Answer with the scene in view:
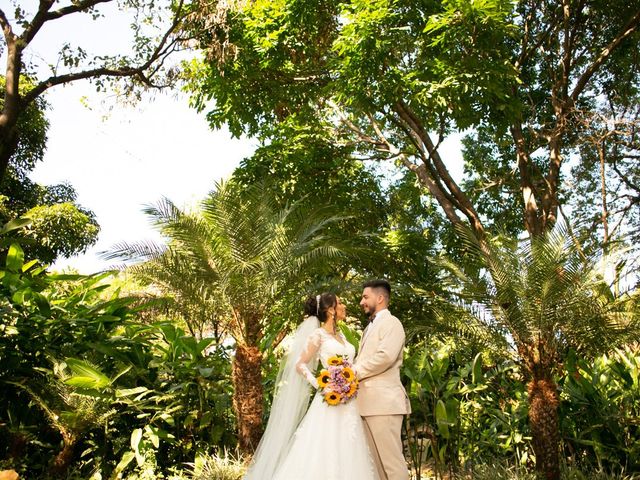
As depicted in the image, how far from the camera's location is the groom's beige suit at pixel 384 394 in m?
5.29

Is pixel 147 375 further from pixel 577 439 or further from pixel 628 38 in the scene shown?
pixel 628 38

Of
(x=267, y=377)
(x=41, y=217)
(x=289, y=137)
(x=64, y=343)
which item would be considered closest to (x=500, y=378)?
(x=267, y=377)

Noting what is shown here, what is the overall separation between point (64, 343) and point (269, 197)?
3419mm

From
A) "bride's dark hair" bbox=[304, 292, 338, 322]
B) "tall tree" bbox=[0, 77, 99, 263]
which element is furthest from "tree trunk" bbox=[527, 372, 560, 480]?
"tall tree" bbox=[0, 77, 99, 263]

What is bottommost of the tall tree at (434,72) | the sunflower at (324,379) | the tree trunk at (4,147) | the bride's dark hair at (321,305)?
the sunflower at (324,379)

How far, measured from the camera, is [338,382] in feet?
18.6

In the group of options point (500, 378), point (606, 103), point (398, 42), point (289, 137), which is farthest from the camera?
point (606, 103)

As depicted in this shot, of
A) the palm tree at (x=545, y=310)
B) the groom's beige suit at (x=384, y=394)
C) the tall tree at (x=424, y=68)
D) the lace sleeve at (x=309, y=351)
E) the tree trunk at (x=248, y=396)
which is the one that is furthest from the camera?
the tall tree at (x=424, y=68)

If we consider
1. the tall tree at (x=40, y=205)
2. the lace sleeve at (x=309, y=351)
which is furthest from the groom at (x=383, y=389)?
the tall tree at (x=40, y=205)

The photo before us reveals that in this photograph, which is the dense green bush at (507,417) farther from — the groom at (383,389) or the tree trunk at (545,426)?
the groom at (383,389)

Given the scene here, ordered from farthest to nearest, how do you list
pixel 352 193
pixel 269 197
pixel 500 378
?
pixel 352 193 < pixel 269 197 < pixel 500 378

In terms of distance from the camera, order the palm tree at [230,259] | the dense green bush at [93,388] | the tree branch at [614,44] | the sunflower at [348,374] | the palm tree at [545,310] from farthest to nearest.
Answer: the tree branch at [614,44]
the palm tree at [230,259]
the palm tree at [545,310]
the dense green bush at [93,388]
the sunflower at [348,374]

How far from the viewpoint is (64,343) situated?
7.33m

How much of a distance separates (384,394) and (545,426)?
2.87 metres
